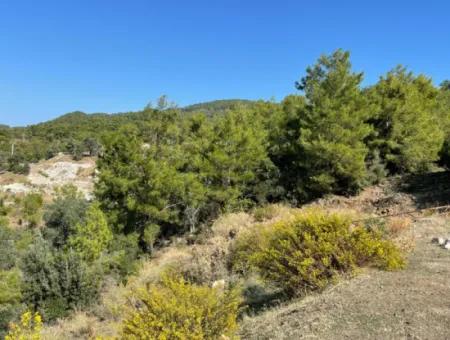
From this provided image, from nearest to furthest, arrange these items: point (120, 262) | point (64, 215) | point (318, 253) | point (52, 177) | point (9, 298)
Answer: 1. point (318, 253)
2. point (9, 298)
3. point (120, 262)
4. point (64, 215)
5. point (52, 177)

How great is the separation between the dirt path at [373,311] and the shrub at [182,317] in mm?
529

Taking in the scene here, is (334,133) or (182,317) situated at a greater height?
(334,133)

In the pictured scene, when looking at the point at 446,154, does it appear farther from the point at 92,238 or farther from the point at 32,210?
the point at 32,210

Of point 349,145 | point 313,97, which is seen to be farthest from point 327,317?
point 313,97

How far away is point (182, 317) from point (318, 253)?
235cm

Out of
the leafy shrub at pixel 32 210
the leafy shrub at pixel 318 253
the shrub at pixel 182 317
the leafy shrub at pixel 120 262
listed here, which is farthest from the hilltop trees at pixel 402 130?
the leafy shrub at pixel 32 210

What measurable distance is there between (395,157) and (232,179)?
8.95m

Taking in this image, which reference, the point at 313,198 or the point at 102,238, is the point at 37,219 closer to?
the point at 102,238

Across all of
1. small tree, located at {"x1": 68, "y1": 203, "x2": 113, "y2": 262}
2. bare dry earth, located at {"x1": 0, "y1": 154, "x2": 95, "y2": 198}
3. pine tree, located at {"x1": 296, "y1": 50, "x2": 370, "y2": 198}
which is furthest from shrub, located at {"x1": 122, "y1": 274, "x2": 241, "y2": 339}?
bare dry earth, located at {"x1": 0, "y1": 154, "x2": 95, "y2": 198}

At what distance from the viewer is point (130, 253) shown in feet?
55.6

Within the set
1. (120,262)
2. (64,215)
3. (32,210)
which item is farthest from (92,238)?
(32,210)

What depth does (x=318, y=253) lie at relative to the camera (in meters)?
5.66

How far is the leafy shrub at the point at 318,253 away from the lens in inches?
221

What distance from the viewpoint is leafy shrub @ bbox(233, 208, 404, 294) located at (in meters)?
5.61
